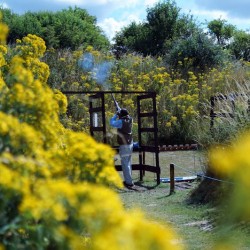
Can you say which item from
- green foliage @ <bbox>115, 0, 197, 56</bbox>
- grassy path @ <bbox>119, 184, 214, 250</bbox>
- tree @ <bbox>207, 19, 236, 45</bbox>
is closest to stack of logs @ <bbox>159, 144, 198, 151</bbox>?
grassy path @ <bbox>119, 184, 214, 250</bbox>

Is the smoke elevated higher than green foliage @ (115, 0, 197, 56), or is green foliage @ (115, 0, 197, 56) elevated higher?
green foliage @ (115, 0, 197, 56)

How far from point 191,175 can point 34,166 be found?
12.4m

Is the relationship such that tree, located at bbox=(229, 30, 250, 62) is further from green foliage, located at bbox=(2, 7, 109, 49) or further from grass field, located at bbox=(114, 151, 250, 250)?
grass field, located at bbox=(114, 151, 250, 250)

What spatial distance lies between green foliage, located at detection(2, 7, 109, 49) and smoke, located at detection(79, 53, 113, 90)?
52.5 ft

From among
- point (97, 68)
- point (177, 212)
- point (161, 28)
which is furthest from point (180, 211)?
point (161, 28)

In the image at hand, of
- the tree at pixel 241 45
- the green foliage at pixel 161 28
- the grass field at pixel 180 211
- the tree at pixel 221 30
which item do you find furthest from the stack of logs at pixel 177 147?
the tree at pixel 221 30

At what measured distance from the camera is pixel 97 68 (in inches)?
992

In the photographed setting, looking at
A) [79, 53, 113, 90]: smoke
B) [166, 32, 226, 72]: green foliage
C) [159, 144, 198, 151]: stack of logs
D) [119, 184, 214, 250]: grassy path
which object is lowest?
[119, 184, 214, 250]: grassy path

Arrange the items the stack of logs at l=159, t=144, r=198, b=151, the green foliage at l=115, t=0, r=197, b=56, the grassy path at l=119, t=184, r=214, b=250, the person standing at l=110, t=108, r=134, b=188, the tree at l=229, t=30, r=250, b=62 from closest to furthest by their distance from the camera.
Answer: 1. the grassy path at l=119, t=184, r=214, b=250
2. the person standing at l=110, t=108, r=134, b=188
3. the stack of logs at l=159, t=144, r=198, b=151
4. the green foliage at l=115, t=0, r=197, b=56
5. the tree at l=229, t=30, r=250, b=62

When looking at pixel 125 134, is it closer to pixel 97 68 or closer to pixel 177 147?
pixel 177 147

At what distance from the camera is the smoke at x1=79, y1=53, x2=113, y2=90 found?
2434 centimetres

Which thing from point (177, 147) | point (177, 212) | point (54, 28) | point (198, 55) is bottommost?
point (177, 212)

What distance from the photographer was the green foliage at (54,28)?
43.7m

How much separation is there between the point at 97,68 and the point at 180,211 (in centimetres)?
1591
